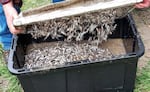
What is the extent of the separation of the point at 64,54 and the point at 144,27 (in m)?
0.80

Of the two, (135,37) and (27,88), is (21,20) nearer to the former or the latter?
(27,88)

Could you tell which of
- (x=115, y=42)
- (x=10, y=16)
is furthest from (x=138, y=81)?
(x=10, y=16)

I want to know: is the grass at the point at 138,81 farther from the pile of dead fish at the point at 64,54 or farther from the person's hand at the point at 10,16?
the person's hand at the point at 10,16

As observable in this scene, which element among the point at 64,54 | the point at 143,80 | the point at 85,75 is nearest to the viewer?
the point at 85,75

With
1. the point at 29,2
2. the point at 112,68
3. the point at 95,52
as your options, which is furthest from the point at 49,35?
the point at 29,2

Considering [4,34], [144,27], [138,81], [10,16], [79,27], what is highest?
[10,16]

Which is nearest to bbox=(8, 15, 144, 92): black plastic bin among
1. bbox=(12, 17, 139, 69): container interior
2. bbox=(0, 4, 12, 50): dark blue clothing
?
bbox=(12, 17, 139, 69): container interior

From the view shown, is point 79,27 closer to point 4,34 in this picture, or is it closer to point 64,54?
point 64,54

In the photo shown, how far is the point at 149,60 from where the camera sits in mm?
2021

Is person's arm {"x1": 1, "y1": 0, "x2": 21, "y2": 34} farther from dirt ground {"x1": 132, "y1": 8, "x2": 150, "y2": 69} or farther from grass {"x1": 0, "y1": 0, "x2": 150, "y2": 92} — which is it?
dirt ground {"x1": 132, "y1": 8, "x2": 150, "y2": 69}

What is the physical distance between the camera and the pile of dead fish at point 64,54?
1.73 meters

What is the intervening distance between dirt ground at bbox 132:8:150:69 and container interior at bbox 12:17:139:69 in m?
0.21

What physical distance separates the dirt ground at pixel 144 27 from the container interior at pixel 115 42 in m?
0.21

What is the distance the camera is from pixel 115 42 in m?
1.92
